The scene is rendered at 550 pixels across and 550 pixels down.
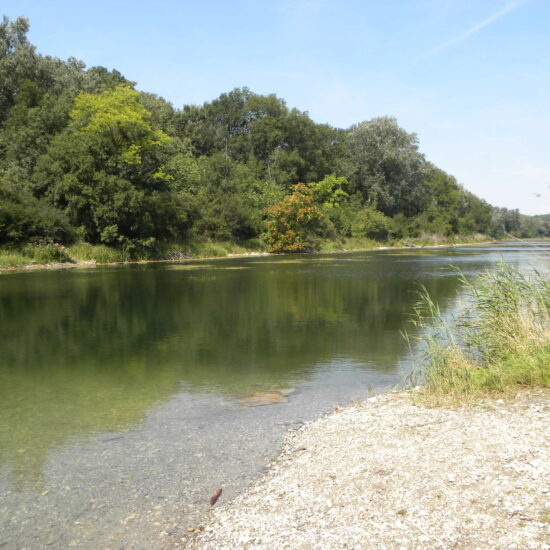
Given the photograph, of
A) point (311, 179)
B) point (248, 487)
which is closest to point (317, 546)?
point (248, 487)

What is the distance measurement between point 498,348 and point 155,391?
633cm

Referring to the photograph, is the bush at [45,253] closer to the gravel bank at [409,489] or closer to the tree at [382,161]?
the gravel bank at [409,489]

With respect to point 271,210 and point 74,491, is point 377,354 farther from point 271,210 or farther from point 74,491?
point 271,210

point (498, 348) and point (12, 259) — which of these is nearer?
point (498, 348)

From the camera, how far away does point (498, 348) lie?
939 centimetres

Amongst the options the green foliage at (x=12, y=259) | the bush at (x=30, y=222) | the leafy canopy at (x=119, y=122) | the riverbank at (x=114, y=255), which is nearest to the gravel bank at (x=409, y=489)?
the green foliage at (x=12, y=259)

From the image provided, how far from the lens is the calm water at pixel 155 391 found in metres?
5.61

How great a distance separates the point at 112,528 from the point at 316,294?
1973 centimetres

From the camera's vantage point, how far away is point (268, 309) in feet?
66.1

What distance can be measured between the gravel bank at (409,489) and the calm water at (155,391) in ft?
2.02

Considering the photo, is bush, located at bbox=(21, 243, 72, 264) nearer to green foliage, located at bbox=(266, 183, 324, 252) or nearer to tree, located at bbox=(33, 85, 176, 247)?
tree, located at bbox=(33, 85, 176, 247)

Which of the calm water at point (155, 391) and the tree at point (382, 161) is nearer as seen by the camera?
the calm water at point (155, 391)

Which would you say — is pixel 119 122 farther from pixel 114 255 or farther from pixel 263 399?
pixel 263 399

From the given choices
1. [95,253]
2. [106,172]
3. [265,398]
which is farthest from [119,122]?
Result: [265,398]
